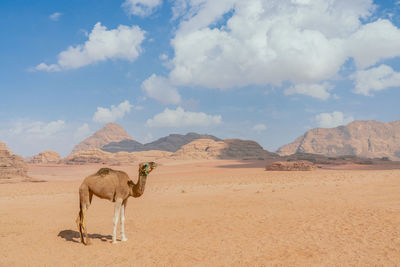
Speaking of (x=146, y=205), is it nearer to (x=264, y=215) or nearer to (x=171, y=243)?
(x=264, y=215)

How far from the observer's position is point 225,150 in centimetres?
8938

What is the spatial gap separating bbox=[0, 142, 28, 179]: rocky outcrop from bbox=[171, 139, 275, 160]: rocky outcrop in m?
52.2

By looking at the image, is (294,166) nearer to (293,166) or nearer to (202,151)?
(293,166)

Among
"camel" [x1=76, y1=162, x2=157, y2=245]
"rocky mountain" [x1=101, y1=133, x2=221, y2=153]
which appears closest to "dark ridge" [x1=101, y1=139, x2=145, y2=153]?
"rocky mountain" [x1=101, y1=133, x2=221, y2=153]

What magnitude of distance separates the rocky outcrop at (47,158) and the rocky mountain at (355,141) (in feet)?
396

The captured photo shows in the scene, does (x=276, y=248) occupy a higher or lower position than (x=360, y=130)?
lower

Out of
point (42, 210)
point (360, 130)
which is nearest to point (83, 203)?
point (42, 210)

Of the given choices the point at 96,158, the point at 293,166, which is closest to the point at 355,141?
the point at 96,158

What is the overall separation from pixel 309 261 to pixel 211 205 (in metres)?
8.88

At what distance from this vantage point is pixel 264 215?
12.0 meters

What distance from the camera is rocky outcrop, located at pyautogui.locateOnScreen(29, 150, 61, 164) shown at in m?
85.2

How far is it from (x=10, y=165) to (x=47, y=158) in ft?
174

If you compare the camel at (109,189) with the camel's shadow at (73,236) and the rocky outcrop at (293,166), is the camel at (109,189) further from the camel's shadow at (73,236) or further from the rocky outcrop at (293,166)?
the rocky outcrop at (293,166)

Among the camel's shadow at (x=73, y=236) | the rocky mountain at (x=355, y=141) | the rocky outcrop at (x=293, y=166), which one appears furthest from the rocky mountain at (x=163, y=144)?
the camel's shadow at (x=73, y=236)
